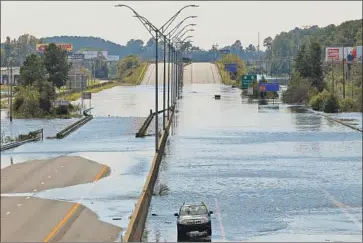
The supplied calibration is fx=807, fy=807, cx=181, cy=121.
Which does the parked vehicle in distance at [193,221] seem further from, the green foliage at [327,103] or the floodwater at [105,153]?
the green foliage at [327,103]

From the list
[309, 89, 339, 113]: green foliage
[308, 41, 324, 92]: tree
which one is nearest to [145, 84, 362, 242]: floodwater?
[309, 89, 339, 113]: green foliage

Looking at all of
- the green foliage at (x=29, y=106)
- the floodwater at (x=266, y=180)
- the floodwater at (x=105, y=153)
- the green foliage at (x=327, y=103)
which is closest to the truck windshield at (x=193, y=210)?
the floodwater at (x=266, y=180)

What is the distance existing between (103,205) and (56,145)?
3338 centimetres

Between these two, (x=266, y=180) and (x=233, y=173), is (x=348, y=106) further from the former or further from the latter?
(x=266, y=180)

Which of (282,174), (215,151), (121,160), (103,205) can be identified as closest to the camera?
(103,205)

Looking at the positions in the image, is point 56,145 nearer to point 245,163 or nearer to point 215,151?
point 215,151

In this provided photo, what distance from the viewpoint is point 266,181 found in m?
48.9

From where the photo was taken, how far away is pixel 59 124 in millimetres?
99688

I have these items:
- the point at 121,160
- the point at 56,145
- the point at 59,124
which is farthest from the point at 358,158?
the point at 59,124

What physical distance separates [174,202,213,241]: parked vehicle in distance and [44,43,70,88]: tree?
121 meters

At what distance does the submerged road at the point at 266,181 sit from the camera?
32.8 m

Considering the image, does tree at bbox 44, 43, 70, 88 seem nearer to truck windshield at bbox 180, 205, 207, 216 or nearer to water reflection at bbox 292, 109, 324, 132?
water reflection at bbox 292, 109, 324, 132

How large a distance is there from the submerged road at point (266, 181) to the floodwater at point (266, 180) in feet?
0.13

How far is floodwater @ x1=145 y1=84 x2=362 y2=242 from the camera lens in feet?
108
